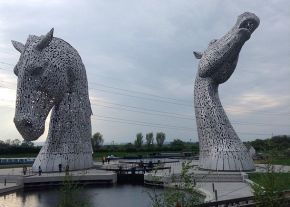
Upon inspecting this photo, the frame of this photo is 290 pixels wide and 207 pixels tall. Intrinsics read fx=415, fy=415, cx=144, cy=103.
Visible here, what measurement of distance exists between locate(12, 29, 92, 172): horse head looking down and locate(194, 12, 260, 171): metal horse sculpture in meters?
7.59

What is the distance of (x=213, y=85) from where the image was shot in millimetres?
26422

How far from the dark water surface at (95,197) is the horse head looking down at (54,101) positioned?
402 cm

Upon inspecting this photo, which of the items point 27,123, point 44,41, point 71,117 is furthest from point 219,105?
point 27,123

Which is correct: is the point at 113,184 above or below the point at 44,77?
below

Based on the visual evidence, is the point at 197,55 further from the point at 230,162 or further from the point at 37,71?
the point at 37,71

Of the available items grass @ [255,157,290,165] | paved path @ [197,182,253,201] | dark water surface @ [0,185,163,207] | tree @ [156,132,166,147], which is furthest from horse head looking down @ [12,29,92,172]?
tree @ [156,132,166,147]

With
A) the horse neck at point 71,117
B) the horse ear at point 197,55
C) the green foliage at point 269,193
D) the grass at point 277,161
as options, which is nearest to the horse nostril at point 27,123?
the horse neck at point 71,117

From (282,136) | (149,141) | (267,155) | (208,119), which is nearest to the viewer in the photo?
(267,155)

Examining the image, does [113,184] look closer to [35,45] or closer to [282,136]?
[35,45]

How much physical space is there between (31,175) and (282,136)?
184ft

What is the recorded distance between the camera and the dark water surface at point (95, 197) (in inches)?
689

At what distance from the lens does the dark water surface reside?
1750 cm

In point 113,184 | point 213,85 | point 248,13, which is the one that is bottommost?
point 113,184

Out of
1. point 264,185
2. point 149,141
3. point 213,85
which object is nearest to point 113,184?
point 213,85
